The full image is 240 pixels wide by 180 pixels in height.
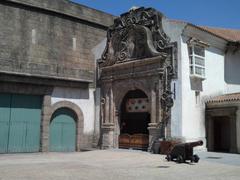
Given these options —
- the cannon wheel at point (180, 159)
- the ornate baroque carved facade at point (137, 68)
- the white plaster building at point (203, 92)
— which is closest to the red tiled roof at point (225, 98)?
the white plaster building at point (203, 92)

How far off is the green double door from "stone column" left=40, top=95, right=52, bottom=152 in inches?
8.7

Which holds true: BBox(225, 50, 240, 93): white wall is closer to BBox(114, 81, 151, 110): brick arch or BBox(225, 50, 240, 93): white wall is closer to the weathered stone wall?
BBox(114, 81, 151, 110): brick arch

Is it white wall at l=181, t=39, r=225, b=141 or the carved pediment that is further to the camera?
the carved pediment

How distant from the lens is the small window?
49.6 ft

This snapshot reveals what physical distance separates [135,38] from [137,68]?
5.22 feet

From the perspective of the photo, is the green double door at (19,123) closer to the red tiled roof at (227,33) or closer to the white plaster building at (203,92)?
the white plaster building at (203,92)

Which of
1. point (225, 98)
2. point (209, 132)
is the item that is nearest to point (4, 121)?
point (209, 132)

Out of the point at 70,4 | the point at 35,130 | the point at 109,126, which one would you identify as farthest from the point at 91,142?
the point at 70,4

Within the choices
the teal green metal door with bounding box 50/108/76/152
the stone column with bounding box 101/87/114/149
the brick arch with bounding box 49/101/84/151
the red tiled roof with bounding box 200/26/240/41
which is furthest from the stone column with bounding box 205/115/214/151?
the teal green metal door with bounding box 50/108/76/152

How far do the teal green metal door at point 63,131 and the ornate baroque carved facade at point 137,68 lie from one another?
1.57 metres

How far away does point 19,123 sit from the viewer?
15781mm

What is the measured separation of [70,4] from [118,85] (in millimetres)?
5031

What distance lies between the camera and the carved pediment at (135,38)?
1585cm

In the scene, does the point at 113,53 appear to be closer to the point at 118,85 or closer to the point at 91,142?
the point at 118,85
